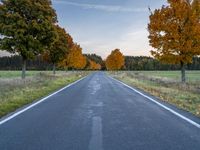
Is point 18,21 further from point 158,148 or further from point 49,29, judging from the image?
point 158,148

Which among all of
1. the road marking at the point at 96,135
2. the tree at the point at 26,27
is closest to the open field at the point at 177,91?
the road marking at the point at 96,135

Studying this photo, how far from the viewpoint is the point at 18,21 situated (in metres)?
28.4

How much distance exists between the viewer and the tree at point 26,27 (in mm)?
28516

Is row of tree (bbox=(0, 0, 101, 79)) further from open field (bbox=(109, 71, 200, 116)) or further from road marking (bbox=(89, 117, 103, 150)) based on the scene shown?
road marking (bbox=(89, 117, 103, 150))

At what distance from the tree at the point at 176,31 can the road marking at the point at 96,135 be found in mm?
17939

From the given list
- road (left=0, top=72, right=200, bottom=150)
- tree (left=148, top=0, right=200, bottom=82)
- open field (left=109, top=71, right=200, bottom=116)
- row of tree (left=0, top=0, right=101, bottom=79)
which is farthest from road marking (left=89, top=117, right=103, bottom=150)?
row of tree (left=0, top=0, right=101, bottom=79)

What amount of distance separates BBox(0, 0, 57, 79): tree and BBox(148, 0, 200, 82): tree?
1016 cm

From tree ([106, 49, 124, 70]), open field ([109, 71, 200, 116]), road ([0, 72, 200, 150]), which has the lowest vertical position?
open field ([109, 71, 200, 116])

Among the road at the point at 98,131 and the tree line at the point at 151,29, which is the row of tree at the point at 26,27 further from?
the road at the point at 98,131

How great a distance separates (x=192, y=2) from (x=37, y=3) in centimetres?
1416

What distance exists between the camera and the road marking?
236 inches

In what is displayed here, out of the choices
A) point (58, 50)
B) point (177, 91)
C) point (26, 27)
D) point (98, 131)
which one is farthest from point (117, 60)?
point (98, 131)

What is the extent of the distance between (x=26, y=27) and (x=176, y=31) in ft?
44.4

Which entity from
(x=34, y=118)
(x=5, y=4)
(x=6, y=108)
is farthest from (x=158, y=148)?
(x=5, y=4)
